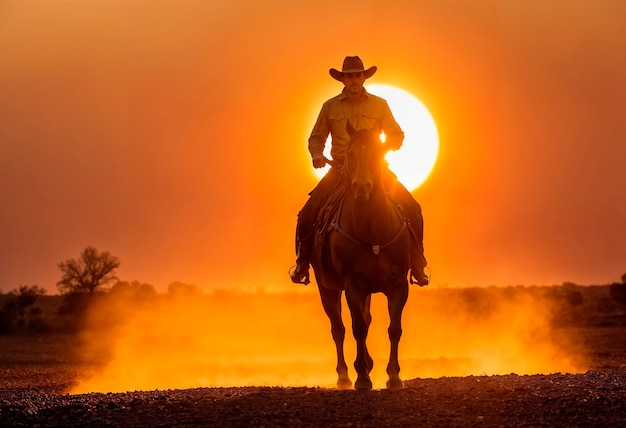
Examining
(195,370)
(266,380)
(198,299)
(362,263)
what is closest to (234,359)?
(195,370)

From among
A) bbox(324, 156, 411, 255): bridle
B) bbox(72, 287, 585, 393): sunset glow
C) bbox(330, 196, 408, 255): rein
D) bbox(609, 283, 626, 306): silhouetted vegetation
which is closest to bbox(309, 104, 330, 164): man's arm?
bbox(324, 156, 411, 255): bridle

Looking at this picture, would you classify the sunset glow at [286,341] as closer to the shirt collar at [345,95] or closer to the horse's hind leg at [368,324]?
the horse's hind leg at [368,324]

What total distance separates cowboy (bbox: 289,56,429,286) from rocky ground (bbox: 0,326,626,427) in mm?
2683

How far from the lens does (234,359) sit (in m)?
34.2

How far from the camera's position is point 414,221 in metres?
17.2

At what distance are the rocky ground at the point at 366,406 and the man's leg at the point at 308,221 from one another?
2286mm

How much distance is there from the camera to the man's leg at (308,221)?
58.2 ft

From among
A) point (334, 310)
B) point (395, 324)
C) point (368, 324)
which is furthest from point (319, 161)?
point (334, 310)

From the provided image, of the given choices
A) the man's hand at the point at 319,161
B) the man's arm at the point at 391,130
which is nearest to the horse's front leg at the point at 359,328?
the man's hand at the point at 319,161

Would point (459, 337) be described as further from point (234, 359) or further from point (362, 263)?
point (362, 263)

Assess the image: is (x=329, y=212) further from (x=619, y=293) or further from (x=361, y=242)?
(x=619, y=293)

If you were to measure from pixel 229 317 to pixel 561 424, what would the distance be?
139 ft

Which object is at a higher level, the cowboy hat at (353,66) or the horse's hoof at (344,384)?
the cowboy hat at (353,66)

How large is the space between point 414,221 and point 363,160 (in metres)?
2.48
